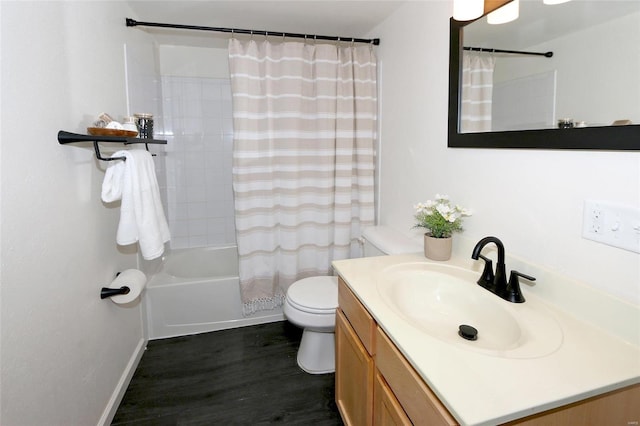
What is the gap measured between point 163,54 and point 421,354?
310cm

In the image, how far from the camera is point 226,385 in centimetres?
198

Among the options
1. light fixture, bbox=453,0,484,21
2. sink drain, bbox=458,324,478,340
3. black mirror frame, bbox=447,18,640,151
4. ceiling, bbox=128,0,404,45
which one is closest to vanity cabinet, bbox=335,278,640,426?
sink drain, bbox=458,324,478,340

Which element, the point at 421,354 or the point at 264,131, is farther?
the point at 264,131

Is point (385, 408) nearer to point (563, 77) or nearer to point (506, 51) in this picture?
point (563, 77)

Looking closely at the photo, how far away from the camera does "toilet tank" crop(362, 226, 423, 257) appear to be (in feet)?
6.14

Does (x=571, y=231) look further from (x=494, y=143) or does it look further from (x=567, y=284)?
(x=494, y=143)

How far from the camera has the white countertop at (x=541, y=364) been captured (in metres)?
0.73

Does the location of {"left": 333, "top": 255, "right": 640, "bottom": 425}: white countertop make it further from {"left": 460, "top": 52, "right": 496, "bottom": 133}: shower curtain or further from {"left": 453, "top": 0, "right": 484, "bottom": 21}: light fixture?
{"left": 453, "top": 0, "right": 484, "bottom": 21}: light fixture

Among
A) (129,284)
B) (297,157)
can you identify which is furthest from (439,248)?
(129,284)

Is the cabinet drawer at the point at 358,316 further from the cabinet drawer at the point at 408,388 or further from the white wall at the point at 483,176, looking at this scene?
the white wall at the point at 483,176

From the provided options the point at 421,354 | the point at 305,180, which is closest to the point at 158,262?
the point at 305,180

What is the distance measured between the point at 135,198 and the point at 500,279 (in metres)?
1.58

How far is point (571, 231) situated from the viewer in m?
1.13

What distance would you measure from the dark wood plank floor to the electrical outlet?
1.41 metres
